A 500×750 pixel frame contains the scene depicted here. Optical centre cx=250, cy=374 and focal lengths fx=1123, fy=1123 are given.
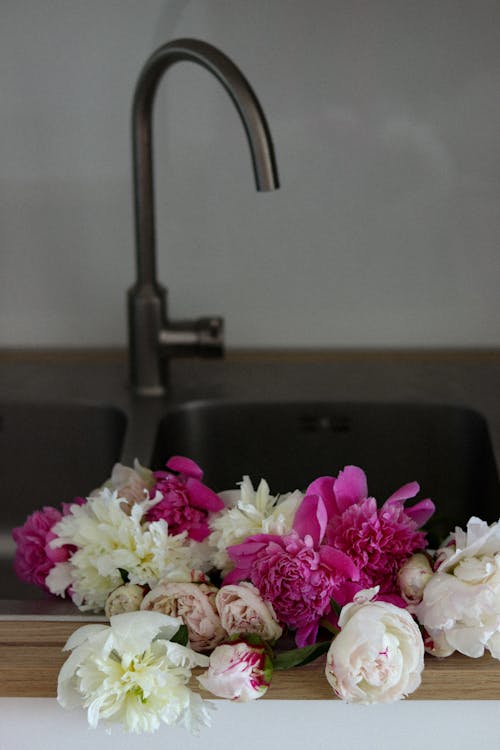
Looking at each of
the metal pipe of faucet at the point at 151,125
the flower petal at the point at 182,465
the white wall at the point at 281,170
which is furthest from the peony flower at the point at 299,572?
the white wall at the point at 281,170

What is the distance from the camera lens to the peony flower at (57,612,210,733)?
79cm

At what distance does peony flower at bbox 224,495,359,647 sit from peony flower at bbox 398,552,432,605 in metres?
0.04

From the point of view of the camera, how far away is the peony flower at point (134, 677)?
2.60 feet

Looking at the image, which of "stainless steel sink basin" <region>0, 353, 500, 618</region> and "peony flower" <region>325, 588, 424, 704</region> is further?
"stainless steel sink basin" <region>0, 353, 500, 618</region>

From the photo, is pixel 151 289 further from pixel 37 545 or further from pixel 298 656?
pixel 298 656

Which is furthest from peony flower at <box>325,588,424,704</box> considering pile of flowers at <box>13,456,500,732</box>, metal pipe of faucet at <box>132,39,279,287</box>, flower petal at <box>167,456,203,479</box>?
metal pipe of faucet at <box>132,39,279,287</box>

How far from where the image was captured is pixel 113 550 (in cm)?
90

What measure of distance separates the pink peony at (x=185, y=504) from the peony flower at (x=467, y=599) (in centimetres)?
20

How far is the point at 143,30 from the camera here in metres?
1.40

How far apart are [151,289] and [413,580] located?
0.62 m

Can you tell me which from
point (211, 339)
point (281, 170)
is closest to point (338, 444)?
point (211, 339)

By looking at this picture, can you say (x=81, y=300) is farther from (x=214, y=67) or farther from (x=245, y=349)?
(x=214, y=67)

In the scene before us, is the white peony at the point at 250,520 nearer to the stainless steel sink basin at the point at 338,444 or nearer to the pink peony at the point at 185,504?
the pink peony at the point at 185,504

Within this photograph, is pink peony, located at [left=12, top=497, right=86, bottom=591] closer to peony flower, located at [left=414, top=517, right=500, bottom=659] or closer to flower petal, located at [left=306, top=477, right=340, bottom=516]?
flower petal, located at [left=306, top=477, right=340, bottom=516]
